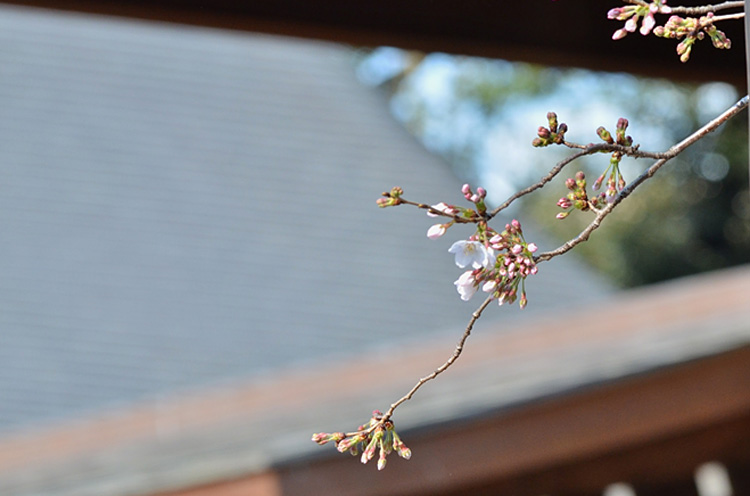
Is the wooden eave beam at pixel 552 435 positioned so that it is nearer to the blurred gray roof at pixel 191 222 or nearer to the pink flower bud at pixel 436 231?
the pink flower bud at pixel 436 231

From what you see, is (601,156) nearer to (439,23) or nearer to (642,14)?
(439,23)

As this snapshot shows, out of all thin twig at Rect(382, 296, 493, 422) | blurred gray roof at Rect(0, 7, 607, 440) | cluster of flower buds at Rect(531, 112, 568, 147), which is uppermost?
blurred gray roof at Rect(0, 7, 607, 440)

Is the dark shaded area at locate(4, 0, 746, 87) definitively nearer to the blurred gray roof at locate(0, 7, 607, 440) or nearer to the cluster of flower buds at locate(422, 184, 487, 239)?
the cluster of flower buds at locate(422, 184, 487, 239)

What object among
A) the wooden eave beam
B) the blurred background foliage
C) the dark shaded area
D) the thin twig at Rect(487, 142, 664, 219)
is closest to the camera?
the thin twig at Rect(487, 142, 664, 219)

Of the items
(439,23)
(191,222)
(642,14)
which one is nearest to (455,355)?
(642,14)

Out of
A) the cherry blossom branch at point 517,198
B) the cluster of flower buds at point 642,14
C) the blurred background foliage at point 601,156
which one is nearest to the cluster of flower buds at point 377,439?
the cherry blossom branch at point 517,198

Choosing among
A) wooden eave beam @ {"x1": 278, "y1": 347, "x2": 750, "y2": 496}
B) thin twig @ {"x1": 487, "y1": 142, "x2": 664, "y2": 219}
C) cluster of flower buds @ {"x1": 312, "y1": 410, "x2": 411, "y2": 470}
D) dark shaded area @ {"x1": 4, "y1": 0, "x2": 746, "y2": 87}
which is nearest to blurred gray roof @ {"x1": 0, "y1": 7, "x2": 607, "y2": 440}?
wooden eave beam @ {"x1": 278, "y1": 347, "x2": 750, "y2": 496}

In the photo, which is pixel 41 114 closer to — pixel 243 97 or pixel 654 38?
pixel 243 97

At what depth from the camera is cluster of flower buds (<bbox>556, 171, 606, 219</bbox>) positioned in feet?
1.89

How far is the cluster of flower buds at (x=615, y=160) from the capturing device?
548 mm

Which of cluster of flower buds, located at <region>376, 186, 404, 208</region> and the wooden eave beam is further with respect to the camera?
the wooden eave beam

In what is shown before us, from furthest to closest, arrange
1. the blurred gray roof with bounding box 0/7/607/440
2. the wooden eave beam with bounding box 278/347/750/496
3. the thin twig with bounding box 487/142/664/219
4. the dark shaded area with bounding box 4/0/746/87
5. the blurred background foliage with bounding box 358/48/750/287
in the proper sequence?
the blurred background foliage with bounding box 358/48/750/287, the blurred gray roof with bounding box 0/7/607/440, the wooden eave beam with bounding box 278/347/750/496, the dark shaded area with bounding box 4/0/746/87, the thin twig with bounding box 487/142/664/219

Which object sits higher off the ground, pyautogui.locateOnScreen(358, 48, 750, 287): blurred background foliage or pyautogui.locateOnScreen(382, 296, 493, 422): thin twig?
pyautogui.locateOnScreen(358, 48, 750, 287): blurred background foliage

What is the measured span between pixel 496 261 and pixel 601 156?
10133 millimetres
